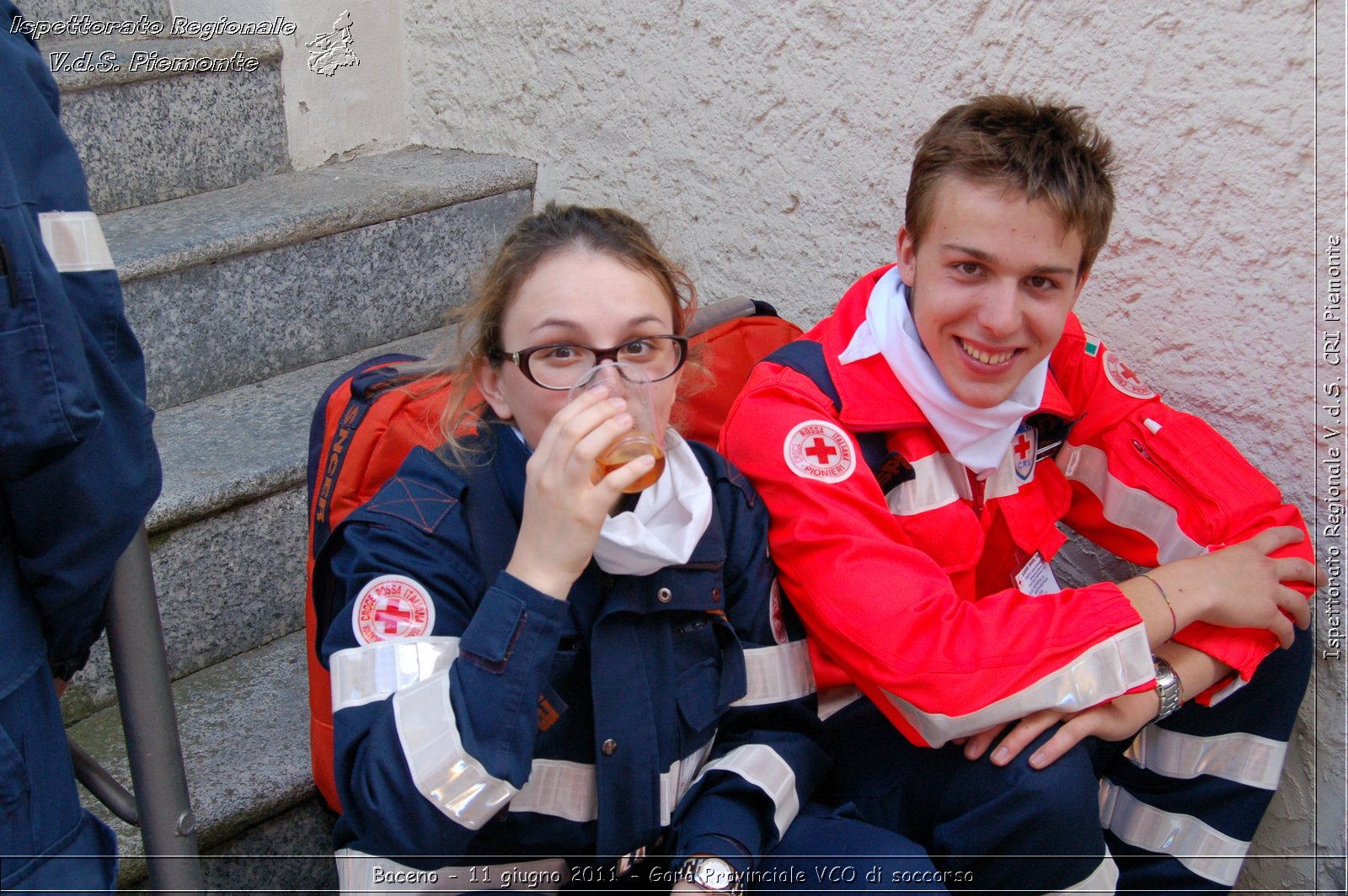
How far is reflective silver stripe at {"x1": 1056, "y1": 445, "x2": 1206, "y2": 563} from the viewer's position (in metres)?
1.96

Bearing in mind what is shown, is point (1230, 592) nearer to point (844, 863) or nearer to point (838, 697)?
point (838, 697)

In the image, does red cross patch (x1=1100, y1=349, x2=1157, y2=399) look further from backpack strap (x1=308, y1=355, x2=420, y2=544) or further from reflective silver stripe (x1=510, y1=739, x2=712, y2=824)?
backpack strap (x1=308, y1=355, x2=420, y2=544)

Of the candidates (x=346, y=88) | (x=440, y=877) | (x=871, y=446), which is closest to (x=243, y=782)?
(x=440, y=877)

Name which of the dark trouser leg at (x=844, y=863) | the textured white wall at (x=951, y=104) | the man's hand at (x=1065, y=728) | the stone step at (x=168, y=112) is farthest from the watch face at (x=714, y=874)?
the stone step at (x=168, y=112)

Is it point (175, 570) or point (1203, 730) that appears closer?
point (1203, 730)

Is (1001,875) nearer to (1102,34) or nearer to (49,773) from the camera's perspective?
Result: (49,773)

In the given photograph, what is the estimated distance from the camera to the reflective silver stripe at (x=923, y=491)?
1.87 meters

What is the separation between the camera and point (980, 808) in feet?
5.52

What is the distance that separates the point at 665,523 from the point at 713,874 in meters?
0.47

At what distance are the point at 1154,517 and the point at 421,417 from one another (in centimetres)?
126

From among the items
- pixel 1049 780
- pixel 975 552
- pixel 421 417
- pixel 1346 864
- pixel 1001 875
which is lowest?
pixel 1346 864

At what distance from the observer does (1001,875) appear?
1691 mm

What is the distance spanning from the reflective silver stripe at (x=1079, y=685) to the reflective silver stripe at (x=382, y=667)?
688 mm

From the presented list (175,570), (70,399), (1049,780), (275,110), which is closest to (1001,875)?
(1049,780)
